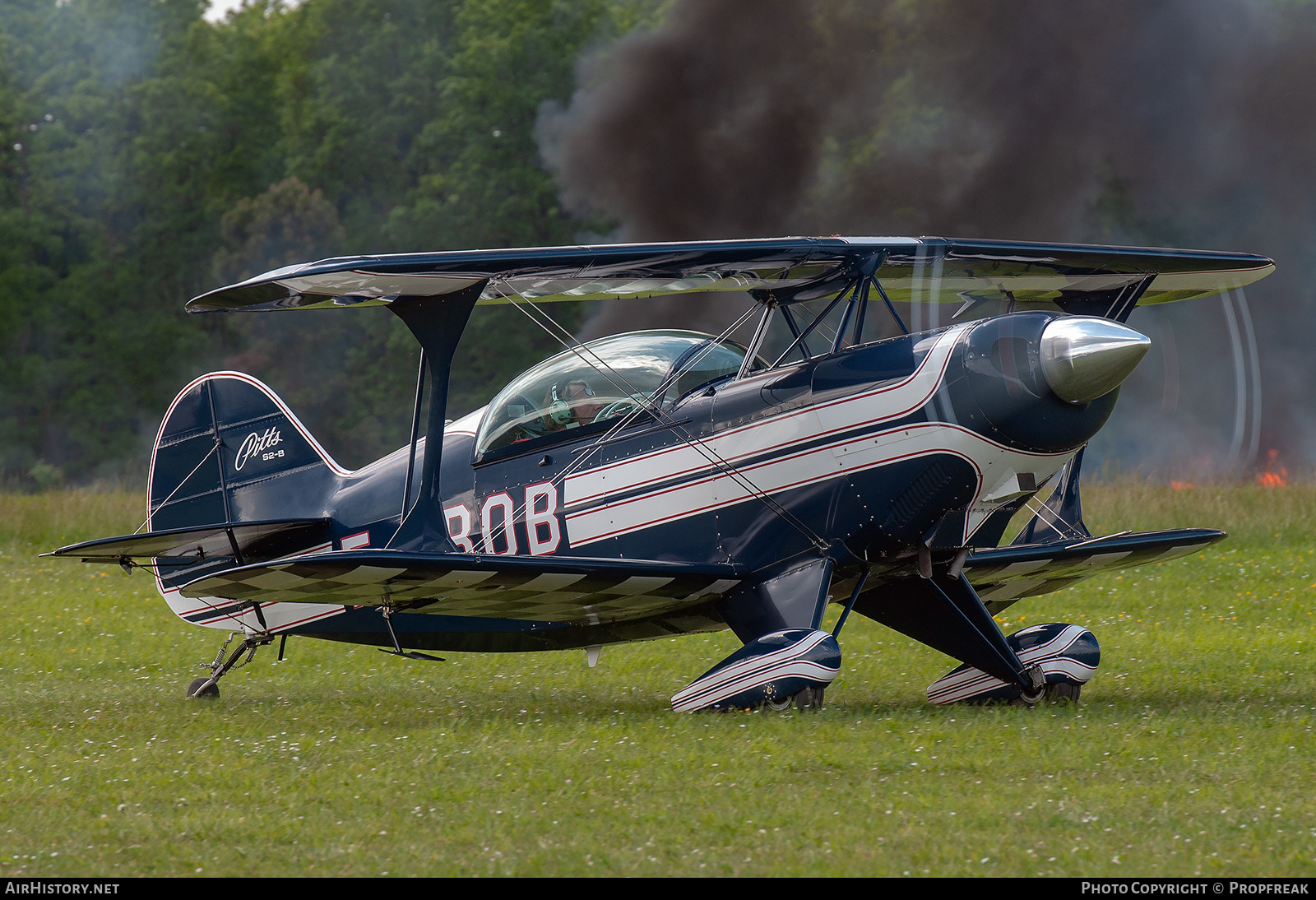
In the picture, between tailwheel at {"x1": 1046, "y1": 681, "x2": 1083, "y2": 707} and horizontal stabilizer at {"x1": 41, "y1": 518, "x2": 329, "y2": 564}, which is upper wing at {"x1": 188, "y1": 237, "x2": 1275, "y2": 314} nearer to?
horizontal stabilizer at {"x1": 41, "y1": 518, "x2": 329, "y2": 564}

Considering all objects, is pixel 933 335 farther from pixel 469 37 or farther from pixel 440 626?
A: pixel 469 37

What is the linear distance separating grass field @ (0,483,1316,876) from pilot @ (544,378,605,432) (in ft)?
5.99

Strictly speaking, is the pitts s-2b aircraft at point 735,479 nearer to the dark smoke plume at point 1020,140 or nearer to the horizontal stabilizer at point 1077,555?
the horizontal stabilizer at point 1077,555

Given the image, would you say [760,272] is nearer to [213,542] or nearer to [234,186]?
[213,542]

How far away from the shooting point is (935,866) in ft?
15.3

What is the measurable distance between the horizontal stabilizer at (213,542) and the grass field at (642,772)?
1043mm

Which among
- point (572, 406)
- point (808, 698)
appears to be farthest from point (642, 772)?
point (572, 406)

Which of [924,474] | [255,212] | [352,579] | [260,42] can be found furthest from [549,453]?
[260,42]

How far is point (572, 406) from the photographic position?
28.3 ft

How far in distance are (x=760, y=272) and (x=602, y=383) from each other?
1.23 metres

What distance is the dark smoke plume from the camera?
3145cm

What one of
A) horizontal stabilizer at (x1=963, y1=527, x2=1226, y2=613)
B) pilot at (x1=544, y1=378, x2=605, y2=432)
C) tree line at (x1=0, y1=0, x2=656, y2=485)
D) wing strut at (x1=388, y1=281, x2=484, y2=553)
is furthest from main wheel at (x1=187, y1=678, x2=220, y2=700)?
tree line at (x1=0, y1=0, x2=656, y2=485)

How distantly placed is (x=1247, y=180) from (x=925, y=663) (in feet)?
81.6

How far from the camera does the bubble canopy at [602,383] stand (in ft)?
27.8
